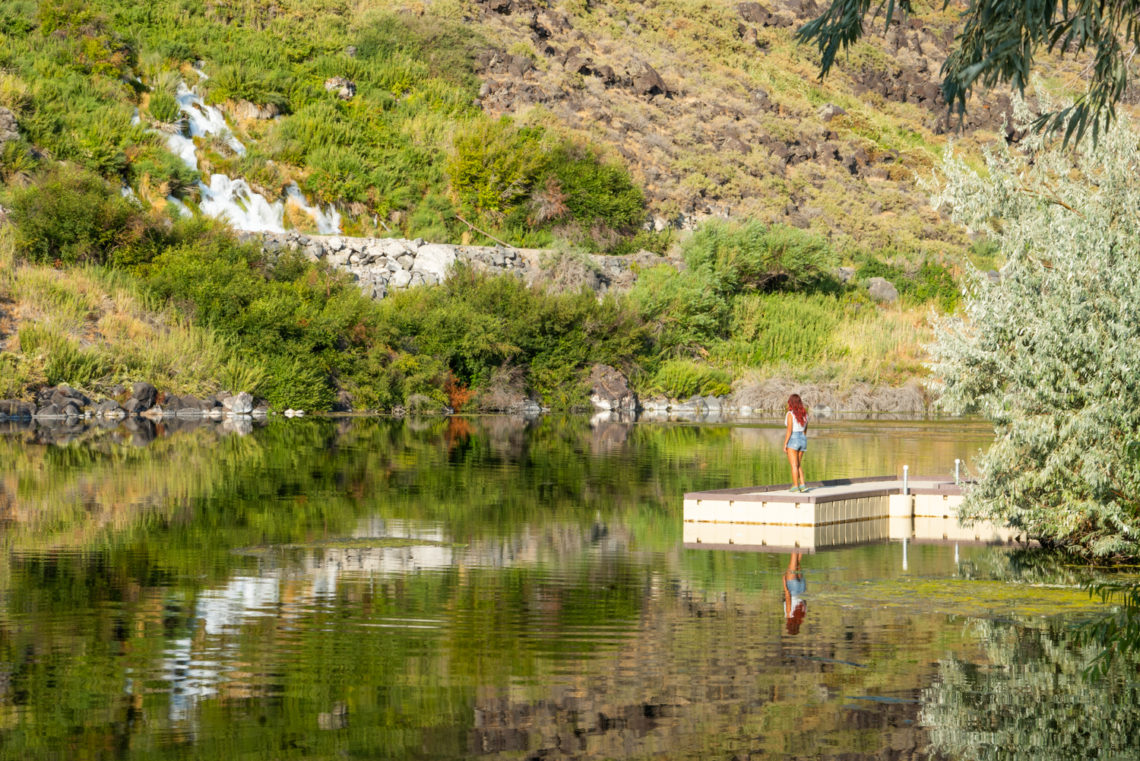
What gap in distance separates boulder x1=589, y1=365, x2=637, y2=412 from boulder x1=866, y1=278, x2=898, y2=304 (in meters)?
12.6

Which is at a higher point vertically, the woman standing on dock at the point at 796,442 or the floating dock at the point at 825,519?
the woman standing on dock at the point at 796,442

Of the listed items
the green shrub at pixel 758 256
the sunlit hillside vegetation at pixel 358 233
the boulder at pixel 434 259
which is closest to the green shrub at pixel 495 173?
the sunlit hillside vegetation at pixel 358 233

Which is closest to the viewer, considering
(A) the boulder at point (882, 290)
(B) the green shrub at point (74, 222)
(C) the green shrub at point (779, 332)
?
(B) the green shrub at point (74, 222)

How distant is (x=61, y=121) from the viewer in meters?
46.6

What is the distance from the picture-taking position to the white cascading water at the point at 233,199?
46594 mm

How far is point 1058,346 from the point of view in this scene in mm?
14633

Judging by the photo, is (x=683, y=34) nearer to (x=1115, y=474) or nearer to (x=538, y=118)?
(x=538, y=118)

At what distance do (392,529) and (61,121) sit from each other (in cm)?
3467

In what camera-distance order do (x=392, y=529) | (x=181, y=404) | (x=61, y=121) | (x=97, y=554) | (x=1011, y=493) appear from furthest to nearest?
1. (x=61, y=121)
2. (x=181, y=404)
3. (x=392, y=529)
4. (x=1011, y=493)
5. (x=97, y=554)

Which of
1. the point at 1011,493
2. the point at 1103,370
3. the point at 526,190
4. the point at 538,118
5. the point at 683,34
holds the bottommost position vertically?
the point at 1011,493

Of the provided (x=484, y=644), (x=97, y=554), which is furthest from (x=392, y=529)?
(x=484, y=644)

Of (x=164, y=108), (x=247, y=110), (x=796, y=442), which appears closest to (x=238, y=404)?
(x=164, y=108)

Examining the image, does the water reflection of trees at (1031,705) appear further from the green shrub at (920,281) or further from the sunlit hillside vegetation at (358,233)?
the green shrub at (920,281)

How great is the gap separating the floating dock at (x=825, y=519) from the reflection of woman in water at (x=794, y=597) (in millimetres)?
1761
